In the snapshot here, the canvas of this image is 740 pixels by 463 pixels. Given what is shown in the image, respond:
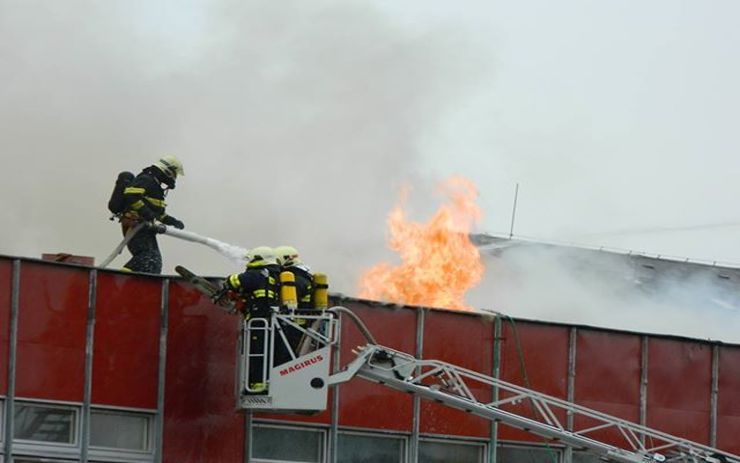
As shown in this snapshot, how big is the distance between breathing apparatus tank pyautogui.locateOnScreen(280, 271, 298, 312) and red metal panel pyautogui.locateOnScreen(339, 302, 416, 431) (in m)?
2.12

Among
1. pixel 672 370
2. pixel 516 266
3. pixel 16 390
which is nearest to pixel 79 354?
pixel 16 390

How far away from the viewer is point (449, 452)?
78.4ft

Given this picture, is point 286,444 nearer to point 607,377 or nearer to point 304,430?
point 304,430

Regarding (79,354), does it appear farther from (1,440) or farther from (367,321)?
(367,321)

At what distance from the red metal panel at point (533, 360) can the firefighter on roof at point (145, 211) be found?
192 inches

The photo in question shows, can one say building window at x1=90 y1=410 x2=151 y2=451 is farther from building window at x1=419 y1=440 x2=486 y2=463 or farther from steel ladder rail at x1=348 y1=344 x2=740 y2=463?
building window at x1=419 y1=440 x2=486 y2=463

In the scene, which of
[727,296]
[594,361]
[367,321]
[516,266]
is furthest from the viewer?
[727,296]

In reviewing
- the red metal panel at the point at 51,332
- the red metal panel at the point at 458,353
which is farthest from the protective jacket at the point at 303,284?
the red metal panel at the point at 458,353

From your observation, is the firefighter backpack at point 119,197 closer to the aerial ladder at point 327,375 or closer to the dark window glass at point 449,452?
the aerial ladder at point 327,375

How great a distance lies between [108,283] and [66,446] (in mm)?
1988

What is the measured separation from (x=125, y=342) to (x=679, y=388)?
338 inches

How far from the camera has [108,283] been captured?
2138 centimetres

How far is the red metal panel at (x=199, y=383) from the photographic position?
2156 centimetres

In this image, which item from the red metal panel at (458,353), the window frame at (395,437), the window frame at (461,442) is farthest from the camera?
the red metal panel at (458,353)
